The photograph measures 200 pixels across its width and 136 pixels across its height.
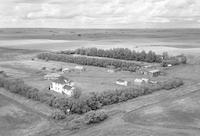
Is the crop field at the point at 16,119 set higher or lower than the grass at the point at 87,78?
lower

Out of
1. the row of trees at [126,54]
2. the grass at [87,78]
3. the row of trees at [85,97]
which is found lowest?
the row of trees at [85,97]

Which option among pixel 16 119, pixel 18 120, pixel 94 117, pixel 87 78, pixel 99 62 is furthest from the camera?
pixel 99 62

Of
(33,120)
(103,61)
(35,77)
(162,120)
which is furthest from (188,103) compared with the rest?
(103,61)

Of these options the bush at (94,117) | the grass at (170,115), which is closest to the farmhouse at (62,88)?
the bush at (94,117)

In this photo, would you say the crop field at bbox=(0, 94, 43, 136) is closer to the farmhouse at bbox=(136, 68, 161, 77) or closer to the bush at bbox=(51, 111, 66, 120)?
the bush at bbox=(51, 111, 66, 120)

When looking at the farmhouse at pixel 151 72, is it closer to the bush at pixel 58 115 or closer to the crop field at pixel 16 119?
the bush at pixel 58 115

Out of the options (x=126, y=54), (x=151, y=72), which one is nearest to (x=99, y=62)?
(x=126, y=54)

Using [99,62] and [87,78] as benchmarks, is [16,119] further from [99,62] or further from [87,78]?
[99,62]

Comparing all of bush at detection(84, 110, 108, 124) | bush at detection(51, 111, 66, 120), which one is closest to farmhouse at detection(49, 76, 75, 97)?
bush at detection(51, 111, 66, 120)
